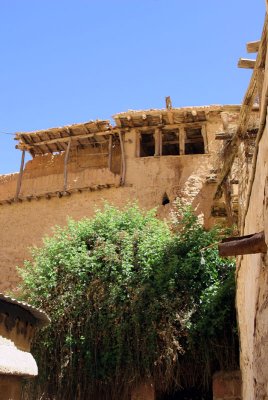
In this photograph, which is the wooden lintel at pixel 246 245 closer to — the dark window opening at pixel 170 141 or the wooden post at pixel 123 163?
the wooden post at pixel 123 163

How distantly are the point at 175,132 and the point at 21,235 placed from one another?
21.5 feet

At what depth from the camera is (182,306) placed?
34.3ft

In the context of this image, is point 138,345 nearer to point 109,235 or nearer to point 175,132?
point 109,235

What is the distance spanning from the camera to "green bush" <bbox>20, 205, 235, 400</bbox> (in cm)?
1018

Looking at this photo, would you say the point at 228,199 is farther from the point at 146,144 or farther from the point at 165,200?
the point at 146,144

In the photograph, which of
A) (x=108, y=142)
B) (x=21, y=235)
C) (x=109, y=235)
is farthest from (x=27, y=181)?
(x=109, y=235)

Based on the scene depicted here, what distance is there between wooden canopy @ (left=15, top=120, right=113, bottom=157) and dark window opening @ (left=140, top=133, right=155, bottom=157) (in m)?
1.50

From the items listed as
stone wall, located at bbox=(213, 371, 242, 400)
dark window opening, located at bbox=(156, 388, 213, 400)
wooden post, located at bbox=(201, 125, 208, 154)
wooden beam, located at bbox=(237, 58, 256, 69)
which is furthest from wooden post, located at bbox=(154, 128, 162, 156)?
wooden beam, located at bbox=(237, 58, 256, 69)

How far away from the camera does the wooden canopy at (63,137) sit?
17734 mm

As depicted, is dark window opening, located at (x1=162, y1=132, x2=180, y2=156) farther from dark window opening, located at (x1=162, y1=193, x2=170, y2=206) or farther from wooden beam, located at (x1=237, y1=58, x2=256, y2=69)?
wooden beam, located at (x1=237, y1=58, x2=256, y2=69)

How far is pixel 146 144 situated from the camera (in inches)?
765

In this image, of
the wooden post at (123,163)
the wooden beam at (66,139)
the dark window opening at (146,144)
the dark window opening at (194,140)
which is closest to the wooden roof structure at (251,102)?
the wooden post at (123,163)

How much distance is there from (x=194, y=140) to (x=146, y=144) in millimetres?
1917

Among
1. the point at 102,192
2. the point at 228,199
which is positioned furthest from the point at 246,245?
the point at 102,192
